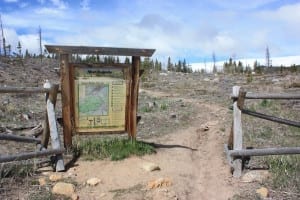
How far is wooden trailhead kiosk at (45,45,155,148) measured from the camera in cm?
784

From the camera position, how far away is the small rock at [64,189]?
6.18 metres

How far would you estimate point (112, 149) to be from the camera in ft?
26.0

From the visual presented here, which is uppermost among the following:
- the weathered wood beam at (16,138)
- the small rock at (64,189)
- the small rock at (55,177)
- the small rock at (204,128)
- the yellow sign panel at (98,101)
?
the yellow sign panel at (98,101)

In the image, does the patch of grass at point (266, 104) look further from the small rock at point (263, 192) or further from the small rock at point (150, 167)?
the small rock at point (263, 192)

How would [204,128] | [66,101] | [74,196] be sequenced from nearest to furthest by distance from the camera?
1. [74,196]
2. [66,101]
3. [204,128]

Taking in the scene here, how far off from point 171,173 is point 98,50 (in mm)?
2471

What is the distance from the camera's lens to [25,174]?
21.9 ft

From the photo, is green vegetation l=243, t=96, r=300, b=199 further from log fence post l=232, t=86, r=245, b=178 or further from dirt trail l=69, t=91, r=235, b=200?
dirt trail l=69, t=91, r=235, b=200

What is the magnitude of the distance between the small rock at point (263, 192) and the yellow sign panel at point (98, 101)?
2948mm

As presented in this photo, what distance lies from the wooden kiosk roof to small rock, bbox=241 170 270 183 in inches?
110

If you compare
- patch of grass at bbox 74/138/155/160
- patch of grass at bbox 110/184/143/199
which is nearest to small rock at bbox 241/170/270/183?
patch of grass at bbox 110/184/143/199

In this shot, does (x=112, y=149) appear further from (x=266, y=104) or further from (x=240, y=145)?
(x=266, y=104)

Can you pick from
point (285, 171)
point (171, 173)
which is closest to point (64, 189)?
point (171, 173)

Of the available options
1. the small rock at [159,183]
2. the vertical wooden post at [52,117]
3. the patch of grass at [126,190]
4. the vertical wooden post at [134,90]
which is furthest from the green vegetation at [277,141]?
the vertical wooden post at [52,117]
